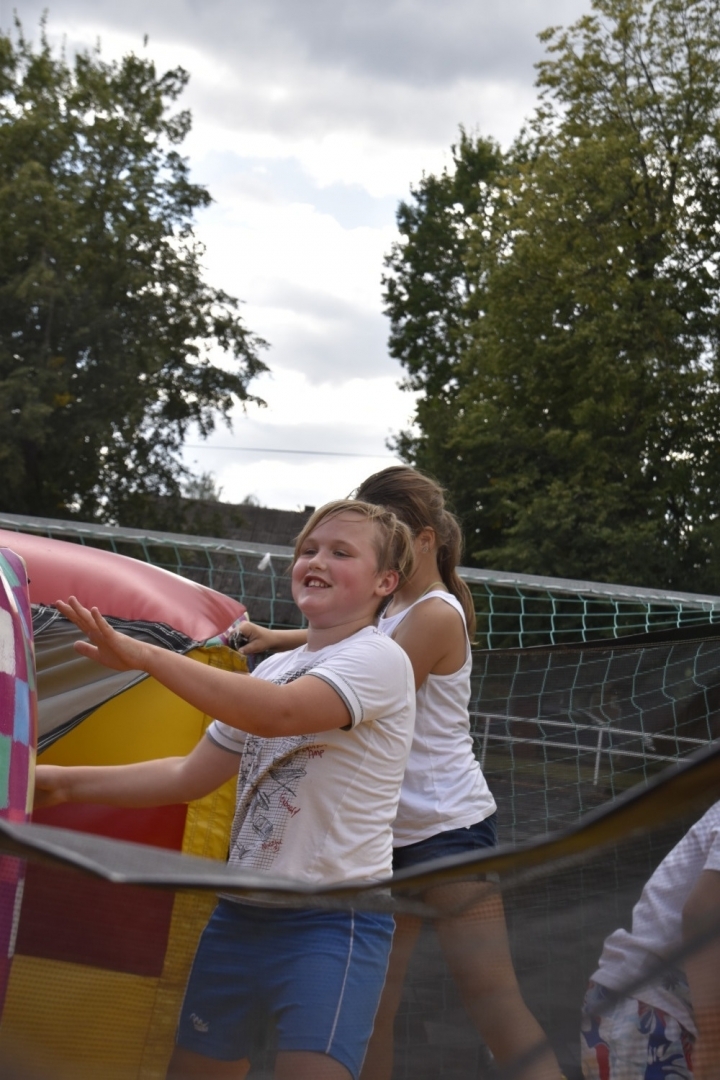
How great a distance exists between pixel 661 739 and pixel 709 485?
18.7m

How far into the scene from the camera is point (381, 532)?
2225 mm

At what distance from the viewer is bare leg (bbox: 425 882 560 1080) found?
41.6 inches

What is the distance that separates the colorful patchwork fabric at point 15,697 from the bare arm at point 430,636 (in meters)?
0.83

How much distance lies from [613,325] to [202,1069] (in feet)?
70.2

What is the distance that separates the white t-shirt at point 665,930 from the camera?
100 cm

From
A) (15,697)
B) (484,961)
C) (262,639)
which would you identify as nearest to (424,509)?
(262,639)

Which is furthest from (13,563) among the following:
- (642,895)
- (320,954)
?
(642,895)

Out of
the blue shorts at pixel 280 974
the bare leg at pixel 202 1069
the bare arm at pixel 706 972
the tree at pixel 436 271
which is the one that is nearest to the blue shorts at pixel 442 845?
the blue shorts at pixel 280 974

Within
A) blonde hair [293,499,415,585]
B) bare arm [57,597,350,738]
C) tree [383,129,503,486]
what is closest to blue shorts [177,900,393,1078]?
bare arm [57,597,350,738]

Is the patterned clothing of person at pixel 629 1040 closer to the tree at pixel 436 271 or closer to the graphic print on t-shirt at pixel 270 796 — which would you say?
the graphic print on t-shirt at pixel 270 796

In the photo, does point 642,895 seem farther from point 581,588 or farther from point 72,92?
point 72,92

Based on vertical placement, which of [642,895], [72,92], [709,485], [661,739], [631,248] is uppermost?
[72,92]

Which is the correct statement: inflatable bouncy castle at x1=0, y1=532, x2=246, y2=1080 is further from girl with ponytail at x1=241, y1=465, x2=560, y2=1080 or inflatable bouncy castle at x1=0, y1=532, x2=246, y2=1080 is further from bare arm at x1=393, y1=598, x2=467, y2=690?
bare arm at x1=393, y1=598, x2=467, y2=690

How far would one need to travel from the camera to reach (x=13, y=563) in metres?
2.36
